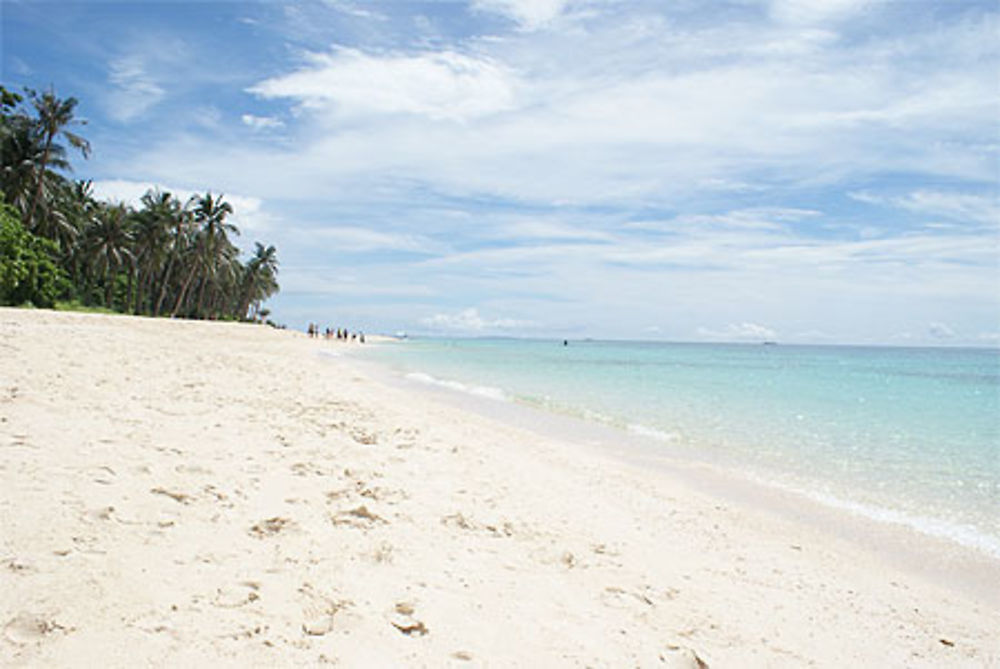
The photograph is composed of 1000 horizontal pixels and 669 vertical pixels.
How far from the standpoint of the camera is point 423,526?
4945 millimetres

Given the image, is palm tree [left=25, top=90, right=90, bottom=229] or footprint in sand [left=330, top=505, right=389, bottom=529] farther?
palm tree [left=25, top=90, right=90, bottom=229]

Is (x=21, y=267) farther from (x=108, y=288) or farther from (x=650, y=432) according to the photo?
(x=650, y=432)

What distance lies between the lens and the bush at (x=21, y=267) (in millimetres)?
26516

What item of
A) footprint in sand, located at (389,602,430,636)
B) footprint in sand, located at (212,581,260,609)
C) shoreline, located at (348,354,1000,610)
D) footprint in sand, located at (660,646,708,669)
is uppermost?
footprint in sand, located at (212,581,260,609)

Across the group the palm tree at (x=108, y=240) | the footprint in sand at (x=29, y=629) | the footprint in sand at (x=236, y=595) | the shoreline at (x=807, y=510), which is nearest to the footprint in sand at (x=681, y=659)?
the footprint in sand at (x=236, y=595)

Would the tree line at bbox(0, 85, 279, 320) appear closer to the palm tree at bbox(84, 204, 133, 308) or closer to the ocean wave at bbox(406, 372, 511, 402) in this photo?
the palm tree at bbox(84, 204, 133, 308)

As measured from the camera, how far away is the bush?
26.5 metres

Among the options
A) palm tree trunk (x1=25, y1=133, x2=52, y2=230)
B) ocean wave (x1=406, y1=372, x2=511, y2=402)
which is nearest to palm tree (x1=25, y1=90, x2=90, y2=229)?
palm tree trunk (x1=25, y1=133, x2=52, y2=230)

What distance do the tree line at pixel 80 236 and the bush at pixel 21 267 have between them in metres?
0.05

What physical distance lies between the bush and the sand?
24956 millimetres

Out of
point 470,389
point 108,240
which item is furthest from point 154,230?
point 470,389

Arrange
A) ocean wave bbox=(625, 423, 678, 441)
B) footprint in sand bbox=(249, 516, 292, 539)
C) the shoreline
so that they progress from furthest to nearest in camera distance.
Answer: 1. ocean wave bbox=(625, 423, 678, 441)
2. the shoreline
3. footprint in sand bbox=(249, 516, 292, 539)

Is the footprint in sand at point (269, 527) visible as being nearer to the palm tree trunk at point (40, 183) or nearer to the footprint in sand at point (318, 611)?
the footprint in sand at point (318, 611)

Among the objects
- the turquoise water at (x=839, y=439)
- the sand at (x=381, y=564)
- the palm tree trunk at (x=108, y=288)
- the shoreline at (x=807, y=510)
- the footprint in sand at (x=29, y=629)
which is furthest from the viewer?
the palm tree trunk at (x=108, y=288)
